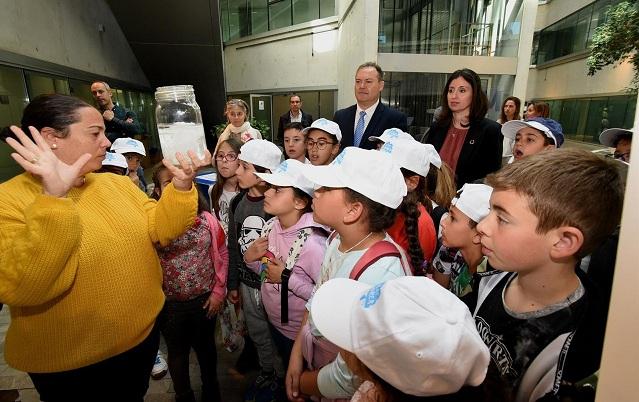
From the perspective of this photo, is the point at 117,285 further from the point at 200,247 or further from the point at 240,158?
the point at 240,158

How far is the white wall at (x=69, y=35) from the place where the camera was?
204 inches

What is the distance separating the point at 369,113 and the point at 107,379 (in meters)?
2.95

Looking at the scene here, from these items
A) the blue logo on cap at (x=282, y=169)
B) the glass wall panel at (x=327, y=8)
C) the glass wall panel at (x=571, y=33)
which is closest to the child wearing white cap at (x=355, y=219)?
the blue logo on cap at (x=282, y=169)

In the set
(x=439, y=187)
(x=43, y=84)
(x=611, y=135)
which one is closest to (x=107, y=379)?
(x=439, y=187)

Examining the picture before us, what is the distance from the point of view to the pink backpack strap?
1.45 metres

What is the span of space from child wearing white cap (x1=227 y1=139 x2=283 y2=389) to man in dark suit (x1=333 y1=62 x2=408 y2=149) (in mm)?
1136

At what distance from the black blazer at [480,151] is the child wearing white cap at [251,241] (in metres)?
1.62

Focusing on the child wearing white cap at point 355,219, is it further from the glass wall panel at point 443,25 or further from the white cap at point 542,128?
the glass wall panel at point 443,25

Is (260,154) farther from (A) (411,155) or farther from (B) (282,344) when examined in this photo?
(B) (282,344)

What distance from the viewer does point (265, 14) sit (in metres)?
13.5

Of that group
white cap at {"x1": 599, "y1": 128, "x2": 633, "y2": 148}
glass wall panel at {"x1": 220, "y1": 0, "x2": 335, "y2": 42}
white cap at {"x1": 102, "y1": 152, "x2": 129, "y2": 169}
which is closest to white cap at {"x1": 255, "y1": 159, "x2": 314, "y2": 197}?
white cap at {"x1": 102, "y1": 152, "x2": 129, "y2": 169}

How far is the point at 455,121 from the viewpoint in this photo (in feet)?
10.2

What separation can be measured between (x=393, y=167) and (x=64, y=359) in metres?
1.58

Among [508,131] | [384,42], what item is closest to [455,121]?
[508,131]
